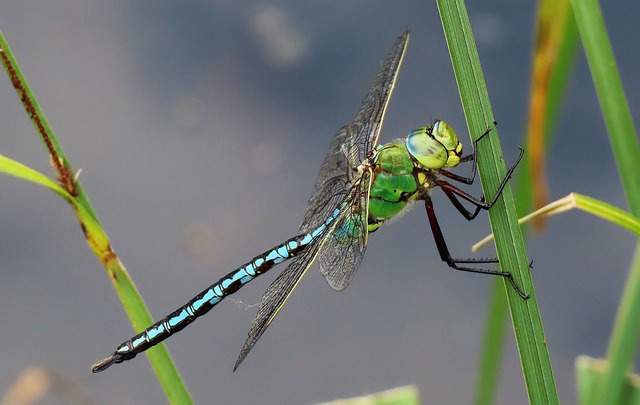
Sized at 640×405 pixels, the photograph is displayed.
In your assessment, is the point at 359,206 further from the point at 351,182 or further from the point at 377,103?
the point at 377,103

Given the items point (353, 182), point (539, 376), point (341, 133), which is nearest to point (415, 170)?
point (353, 182)

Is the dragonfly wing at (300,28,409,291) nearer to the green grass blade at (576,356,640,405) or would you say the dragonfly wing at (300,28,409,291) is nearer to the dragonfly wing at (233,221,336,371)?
the dragonfly wing at (233,221,336,371)

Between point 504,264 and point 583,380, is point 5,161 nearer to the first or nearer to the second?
point 504,264

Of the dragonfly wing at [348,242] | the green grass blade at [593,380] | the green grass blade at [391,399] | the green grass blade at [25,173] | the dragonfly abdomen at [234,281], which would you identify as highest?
the green grass blade at [25,173]

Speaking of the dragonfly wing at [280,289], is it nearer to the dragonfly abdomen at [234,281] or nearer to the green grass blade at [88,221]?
the dragonfly abdomen at [234,281]

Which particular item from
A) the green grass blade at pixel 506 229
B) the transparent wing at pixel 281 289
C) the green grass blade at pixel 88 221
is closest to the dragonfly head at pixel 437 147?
the transparent wing at pixel 281 289
